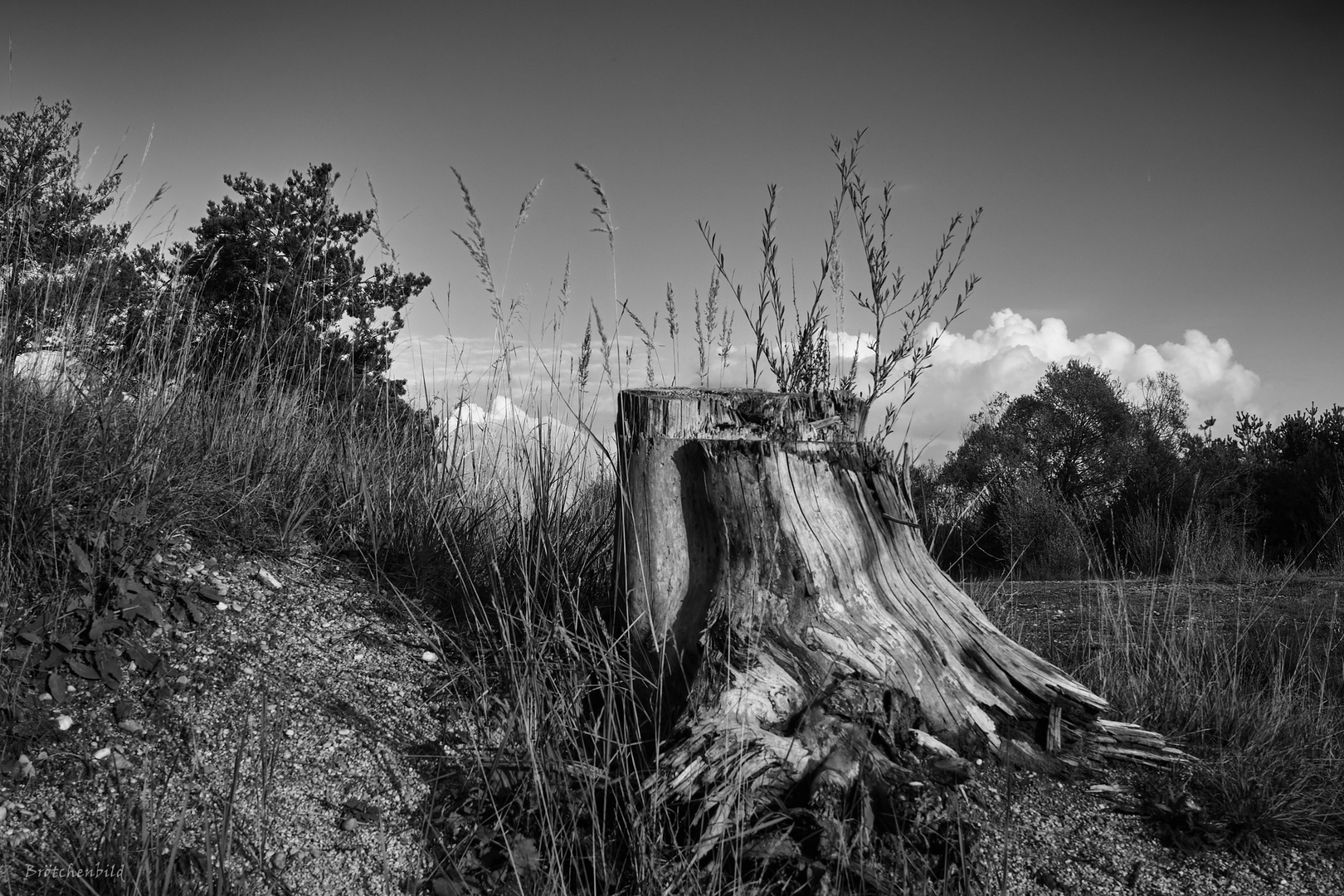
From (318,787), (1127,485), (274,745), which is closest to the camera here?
(274,745)

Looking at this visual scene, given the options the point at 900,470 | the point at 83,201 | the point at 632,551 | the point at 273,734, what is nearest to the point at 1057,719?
the point at 900,470

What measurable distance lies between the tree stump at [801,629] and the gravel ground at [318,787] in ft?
0.67

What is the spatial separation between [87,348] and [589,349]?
220cm

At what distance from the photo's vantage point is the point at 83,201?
3.90 metres

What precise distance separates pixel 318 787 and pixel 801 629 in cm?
131

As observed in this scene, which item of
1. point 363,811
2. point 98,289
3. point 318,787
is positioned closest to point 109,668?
point 318,787

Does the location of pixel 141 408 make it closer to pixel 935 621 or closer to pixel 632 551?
pixel 632 551

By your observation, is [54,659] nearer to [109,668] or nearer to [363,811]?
[109,668]

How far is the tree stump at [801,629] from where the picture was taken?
1.88 m

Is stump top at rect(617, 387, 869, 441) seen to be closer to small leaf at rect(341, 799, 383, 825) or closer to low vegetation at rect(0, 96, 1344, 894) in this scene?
low vegetation at rect(0, 96, 1344, 894)

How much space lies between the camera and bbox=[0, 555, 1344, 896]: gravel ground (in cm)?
171

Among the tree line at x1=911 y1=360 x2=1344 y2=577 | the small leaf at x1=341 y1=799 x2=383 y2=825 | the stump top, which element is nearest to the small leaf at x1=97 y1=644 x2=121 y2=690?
the small leaf at x1=341 y1=799 x2=383 y2=825

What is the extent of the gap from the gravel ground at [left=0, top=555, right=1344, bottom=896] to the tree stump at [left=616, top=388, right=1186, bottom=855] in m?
0.20

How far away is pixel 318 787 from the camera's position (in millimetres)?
1948
